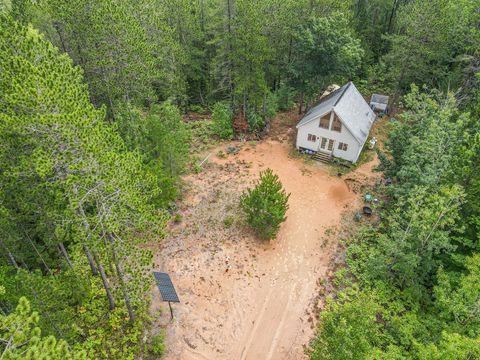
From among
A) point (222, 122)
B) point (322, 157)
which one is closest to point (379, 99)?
point (322, 157)

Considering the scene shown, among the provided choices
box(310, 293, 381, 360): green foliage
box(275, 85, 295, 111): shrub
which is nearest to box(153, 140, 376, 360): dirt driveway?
box(310, 293, 381, 360): green foliage

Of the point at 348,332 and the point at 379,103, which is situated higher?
the point at 348,332

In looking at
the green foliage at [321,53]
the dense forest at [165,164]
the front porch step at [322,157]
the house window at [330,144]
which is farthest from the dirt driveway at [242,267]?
the green foliage at [321,53]

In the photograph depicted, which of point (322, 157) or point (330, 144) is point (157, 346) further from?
point (330, 144)

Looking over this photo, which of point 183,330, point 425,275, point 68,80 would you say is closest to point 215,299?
point 183,330

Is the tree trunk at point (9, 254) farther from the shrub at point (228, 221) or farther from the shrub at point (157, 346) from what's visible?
the shrub at point (228, 221)

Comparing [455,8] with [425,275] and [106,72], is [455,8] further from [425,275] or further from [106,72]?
[106,72]

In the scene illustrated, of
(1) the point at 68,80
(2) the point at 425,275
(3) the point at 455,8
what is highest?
Answer: (3) the point at 455,8
